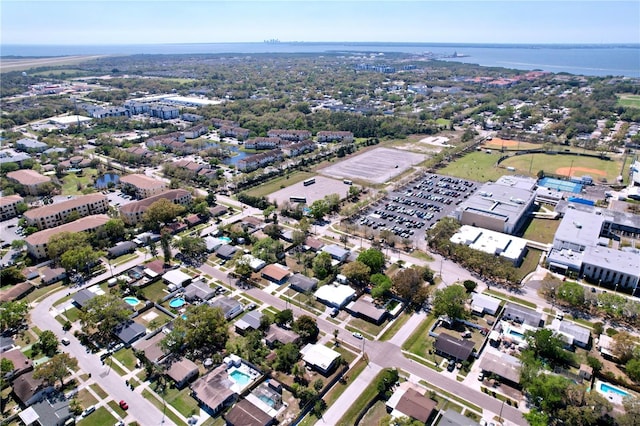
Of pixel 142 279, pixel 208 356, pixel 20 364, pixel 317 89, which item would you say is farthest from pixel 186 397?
pixel 317 89

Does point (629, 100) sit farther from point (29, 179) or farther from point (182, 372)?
point (29, 179)

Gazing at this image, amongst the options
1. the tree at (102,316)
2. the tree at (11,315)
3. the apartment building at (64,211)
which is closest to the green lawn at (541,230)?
the tree at (102,316)

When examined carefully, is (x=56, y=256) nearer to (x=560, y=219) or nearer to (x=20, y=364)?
(x=20, y=364)

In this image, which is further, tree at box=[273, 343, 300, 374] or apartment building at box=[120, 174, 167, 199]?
apartment building at box=[120, 174, 167, 199]

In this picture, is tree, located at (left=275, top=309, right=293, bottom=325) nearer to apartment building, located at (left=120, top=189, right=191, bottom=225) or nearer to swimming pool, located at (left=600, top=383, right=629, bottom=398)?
swimming pool, located at (left=600, top=383, right=629, bottom=398)

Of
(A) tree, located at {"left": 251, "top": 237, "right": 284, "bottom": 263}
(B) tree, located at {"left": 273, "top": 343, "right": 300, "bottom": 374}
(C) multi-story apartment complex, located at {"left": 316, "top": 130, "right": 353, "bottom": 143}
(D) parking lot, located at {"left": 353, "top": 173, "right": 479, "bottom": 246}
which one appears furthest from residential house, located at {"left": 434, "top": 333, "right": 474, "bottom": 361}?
(C) multi-story apartment complex, located at {"left": 316, "top": 130, "right": 353, "bottom": 143}

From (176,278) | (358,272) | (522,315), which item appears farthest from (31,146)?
(522,315)

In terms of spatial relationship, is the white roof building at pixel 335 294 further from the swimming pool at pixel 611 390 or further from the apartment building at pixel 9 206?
the apartment building at pixel 9 206
